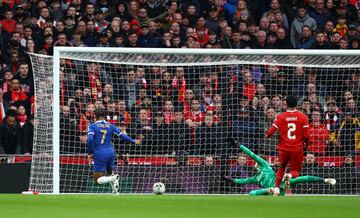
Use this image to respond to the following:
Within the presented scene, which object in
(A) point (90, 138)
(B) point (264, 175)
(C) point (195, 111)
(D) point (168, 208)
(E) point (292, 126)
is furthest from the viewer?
(C) point (195, 111)

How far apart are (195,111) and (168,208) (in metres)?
6.57

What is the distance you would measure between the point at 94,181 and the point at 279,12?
6.48m

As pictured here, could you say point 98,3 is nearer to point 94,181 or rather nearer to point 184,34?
point 184,34

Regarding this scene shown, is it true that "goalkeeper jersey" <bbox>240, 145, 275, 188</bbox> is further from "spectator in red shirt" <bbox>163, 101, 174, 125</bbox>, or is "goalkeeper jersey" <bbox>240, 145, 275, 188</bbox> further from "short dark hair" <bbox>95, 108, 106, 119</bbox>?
"short dark hair" <bbox>95, 108, 106, 119</bbox>

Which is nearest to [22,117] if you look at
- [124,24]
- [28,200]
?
[124,24]

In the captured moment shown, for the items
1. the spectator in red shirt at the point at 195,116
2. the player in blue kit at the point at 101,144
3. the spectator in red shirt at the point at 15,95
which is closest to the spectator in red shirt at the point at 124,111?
the player in blue kit at the point at 101,144

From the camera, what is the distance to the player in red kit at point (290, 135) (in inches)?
706

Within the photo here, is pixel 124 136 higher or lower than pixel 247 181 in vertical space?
higher

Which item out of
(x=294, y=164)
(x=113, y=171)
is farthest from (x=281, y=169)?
(x=113, y=171)

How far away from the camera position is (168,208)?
1337cm

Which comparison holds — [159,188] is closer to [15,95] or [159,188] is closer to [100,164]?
[100,164]

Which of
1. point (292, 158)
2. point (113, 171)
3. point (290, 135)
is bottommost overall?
point (113, 171)

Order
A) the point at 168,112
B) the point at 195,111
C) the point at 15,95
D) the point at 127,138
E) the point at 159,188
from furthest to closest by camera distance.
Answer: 1. the point at 15,95
2. the point at 168,112
3. the point at 195,111
4. the point at 159,188
5. the point at 127,138

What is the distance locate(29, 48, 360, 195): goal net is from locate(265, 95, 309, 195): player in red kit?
1.97 meters
